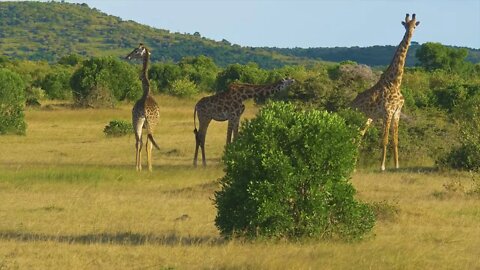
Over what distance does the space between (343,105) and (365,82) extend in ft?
10.8

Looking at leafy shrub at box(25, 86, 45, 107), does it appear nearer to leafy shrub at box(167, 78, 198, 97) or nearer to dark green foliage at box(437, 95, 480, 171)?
leafy shrub at box(167, 78, 198, 97)

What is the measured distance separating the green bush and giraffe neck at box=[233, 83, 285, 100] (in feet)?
34.9

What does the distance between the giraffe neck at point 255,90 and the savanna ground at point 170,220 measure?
6.51ft

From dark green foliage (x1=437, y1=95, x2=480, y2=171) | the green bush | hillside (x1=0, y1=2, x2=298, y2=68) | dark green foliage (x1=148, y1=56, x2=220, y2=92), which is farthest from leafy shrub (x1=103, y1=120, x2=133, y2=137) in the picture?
hillside (x1=0, y1=2, x2=298, y2=68)

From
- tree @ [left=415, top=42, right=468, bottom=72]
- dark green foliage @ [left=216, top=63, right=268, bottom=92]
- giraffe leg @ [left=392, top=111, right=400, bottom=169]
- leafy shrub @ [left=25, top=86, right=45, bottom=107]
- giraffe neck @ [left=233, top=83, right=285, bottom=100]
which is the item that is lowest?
leafy shrub @ [left=25, top=86, right=45, bottom=107]

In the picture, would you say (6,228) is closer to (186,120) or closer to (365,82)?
(365,82)

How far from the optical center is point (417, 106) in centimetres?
3036

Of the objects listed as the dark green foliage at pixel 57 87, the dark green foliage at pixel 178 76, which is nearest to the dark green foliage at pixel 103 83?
the dark green foliage at pixel 57 87

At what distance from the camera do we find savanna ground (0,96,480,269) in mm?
9688

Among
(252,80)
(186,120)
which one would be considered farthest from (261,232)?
Result: (252,80)

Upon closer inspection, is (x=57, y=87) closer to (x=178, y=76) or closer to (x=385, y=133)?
(x=178, y=76)

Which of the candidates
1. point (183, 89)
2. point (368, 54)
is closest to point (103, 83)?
point (183, 89)

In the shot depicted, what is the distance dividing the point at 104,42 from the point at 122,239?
476 feet

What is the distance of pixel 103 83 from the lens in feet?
143
